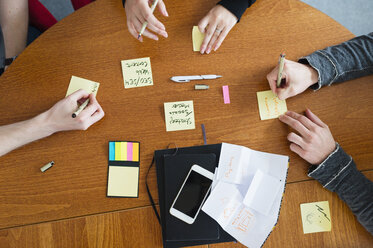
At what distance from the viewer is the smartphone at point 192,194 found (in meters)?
0.83

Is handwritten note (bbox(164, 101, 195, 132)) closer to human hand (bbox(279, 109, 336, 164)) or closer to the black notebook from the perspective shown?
the black notebook

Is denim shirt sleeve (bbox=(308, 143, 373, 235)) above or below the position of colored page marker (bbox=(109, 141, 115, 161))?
below

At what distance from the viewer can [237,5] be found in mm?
873

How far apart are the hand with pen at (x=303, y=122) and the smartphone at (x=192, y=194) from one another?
1.04ft

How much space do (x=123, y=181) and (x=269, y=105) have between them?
57 cm

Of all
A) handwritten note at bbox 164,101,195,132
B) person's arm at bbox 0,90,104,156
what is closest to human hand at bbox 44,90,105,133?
person's arm at bbox 0,90,104,156

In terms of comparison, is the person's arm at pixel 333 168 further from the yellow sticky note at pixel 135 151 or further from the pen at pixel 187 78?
the yellow sticky note at pixel 135 151

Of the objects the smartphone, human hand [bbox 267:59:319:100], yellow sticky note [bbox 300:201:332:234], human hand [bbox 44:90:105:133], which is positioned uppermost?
human hand [bbox 267:59:319:100]

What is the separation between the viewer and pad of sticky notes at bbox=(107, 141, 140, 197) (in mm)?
846

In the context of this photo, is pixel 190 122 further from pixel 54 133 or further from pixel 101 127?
pixel 54 133

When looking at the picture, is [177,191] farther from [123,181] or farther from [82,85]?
[82,85]

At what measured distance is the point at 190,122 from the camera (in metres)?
0.88

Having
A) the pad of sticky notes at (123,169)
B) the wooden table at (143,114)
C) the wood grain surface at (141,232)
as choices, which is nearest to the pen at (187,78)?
the wooden table at (143,114)

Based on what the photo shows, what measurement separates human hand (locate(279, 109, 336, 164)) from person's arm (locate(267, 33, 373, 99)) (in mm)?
90
